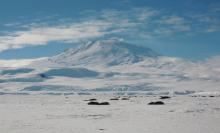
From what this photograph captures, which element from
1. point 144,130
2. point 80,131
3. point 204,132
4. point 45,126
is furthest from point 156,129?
point 45,126

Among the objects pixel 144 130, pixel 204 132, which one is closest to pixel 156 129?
pixel 144 130

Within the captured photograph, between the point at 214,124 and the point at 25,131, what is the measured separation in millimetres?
14020

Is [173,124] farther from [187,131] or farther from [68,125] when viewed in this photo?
[68,125]

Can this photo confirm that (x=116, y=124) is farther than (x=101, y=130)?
Yes

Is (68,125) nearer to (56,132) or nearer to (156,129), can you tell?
(56,132)

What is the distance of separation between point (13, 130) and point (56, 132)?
3.15 meters

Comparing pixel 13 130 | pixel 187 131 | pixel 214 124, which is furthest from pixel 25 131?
pixel 214 124

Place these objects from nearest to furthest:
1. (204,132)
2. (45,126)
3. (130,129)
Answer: (204,132)
(130,129)
(45,126)

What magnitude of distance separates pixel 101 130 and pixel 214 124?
363 inches

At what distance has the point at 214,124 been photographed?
32188 mm

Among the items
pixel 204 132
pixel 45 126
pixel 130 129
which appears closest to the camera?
pixel 204 132

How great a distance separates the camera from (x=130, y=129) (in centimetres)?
2900

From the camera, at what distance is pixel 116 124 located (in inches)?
1281

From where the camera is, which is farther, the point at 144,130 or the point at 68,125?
the point at 68,125
